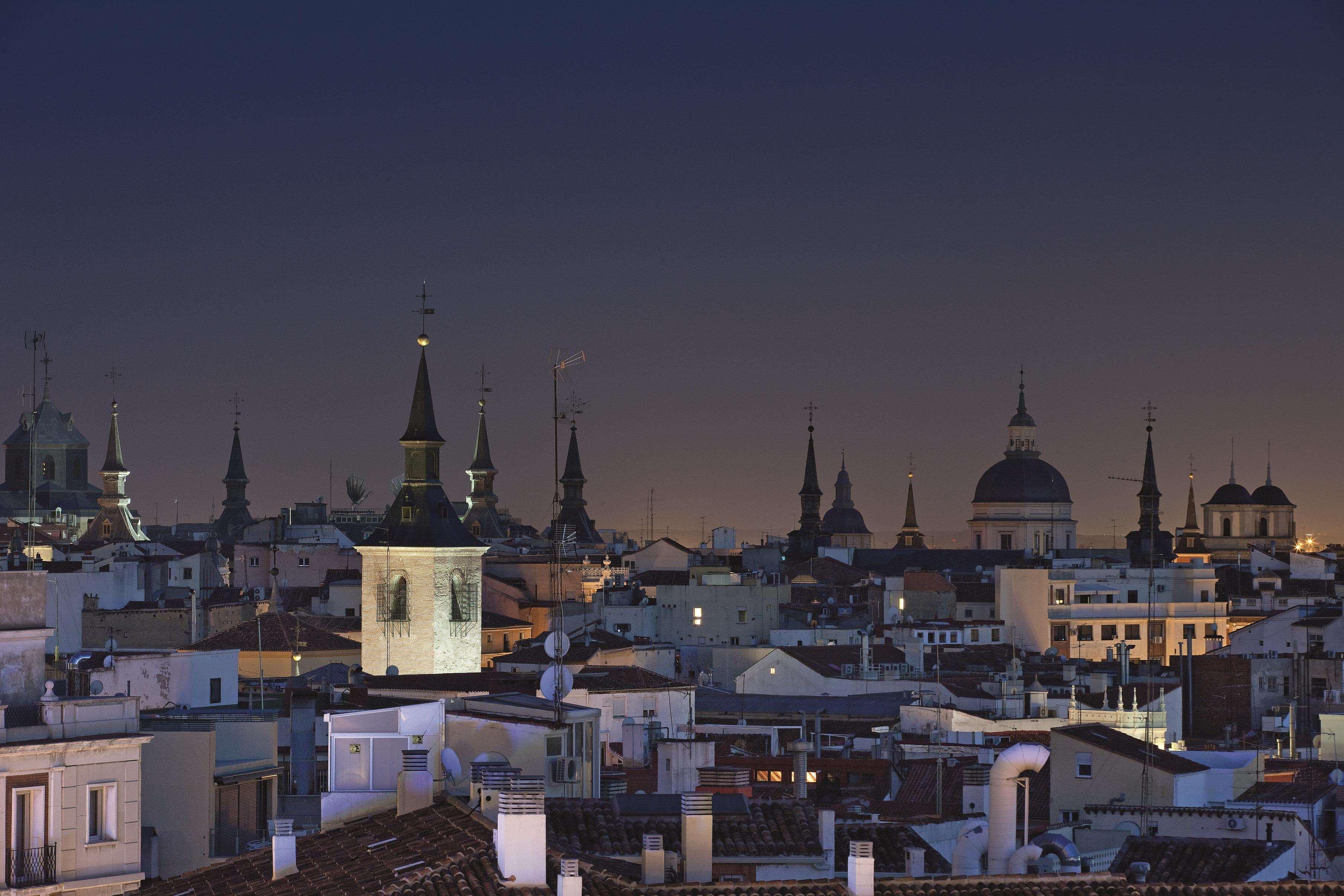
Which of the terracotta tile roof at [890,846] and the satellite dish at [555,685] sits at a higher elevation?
the satellite dish at [555,685]

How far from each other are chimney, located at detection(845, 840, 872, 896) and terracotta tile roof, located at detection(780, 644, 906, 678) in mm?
33332

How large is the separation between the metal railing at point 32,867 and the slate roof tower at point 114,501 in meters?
80.2

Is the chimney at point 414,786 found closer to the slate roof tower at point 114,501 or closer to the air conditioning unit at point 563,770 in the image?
the air conditioning unit at point 563,770

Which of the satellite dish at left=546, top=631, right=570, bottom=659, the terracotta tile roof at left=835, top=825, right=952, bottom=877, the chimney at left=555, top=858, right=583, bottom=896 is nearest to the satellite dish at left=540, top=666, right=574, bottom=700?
the satellite dish at left=546, top=631, right=570, bottom=659

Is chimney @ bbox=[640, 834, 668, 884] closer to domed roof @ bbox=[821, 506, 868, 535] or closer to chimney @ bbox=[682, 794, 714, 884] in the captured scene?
chimney @ bbox=[682, 794, 714, 884]

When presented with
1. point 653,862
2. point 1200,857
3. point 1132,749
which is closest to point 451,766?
point 653,862

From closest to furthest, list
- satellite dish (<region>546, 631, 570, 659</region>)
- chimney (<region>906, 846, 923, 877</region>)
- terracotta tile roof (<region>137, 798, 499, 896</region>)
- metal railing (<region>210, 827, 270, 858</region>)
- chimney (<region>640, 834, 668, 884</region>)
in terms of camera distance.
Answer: chimney (<region>640, 834, 668, 884</region>) < terracotta tile roof (<region>137, 798, 499, 896</region>) < chimney (<region>906, 846, 923, 877</region>) < metal railing (<region>210, 827, 270, 858</region>) < satellite dish (<region>546, 631, 570, 659</region>)

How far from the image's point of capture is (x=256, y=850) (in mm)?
15602

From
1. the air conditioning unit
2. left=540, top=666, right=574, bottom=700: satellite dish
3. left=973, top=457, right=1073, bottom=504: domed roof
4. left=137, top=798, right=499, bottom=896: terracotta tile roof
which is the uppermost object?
left=973, top=457, right=1073, bottom=504: domed roof

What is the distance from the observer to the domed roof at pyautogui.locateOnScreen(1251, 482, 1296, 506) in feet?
385

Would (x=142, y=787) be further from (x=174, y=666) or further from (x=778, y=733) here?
(x=778, y=733)

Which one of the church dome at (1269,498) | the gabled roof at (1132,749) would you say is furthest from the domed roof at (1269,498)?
the gabled roof at (1132,749)

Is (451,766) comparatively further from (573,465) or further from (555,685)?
(573,465)

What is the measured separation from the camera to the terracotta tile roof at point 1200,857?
15.9 m
